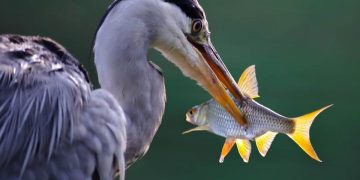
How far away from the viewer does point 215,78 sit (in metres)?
1.49

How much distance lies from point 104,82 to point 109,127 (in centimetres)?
19

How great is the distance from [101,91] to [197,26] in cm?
30

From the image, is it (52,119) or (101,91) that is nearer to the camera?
(52,119)

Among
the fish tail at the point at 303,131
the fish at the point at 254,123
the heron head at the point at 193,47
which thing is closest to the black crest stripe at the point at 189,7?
the heron head at the point at 193,47

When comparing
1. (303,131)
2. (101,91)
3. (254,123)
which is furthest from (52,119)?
(303,131)

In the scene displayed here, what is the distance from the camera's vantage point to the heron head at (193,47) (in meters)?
1.43

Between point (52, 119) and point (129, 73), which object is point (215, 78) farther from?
point (52, 119)

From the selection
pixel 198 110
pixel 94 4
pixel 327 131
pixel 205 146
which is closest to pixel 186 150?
pixel 205 146

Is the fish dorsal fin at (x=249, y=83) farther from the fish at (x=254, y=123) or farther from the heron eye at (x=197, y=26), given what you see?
the heron eye at (x=197, y=26)

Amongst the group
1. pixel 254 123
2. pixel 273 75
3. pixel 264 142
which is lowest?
pixel 273 75

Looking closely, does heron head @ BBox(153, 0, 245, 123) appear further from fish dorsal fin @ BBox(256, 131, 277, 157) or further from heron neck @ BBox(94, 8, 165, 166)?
fish dorsal fin @ BBox(256, 131, 277, 157)

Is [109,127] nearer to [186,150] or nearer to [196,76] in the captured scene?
[196,76]

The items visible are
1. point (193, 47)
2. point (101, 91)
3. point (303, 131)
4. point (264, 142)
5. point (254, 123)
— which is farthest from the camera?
point (264, 142)

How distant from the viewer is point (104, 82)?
4.58ft
